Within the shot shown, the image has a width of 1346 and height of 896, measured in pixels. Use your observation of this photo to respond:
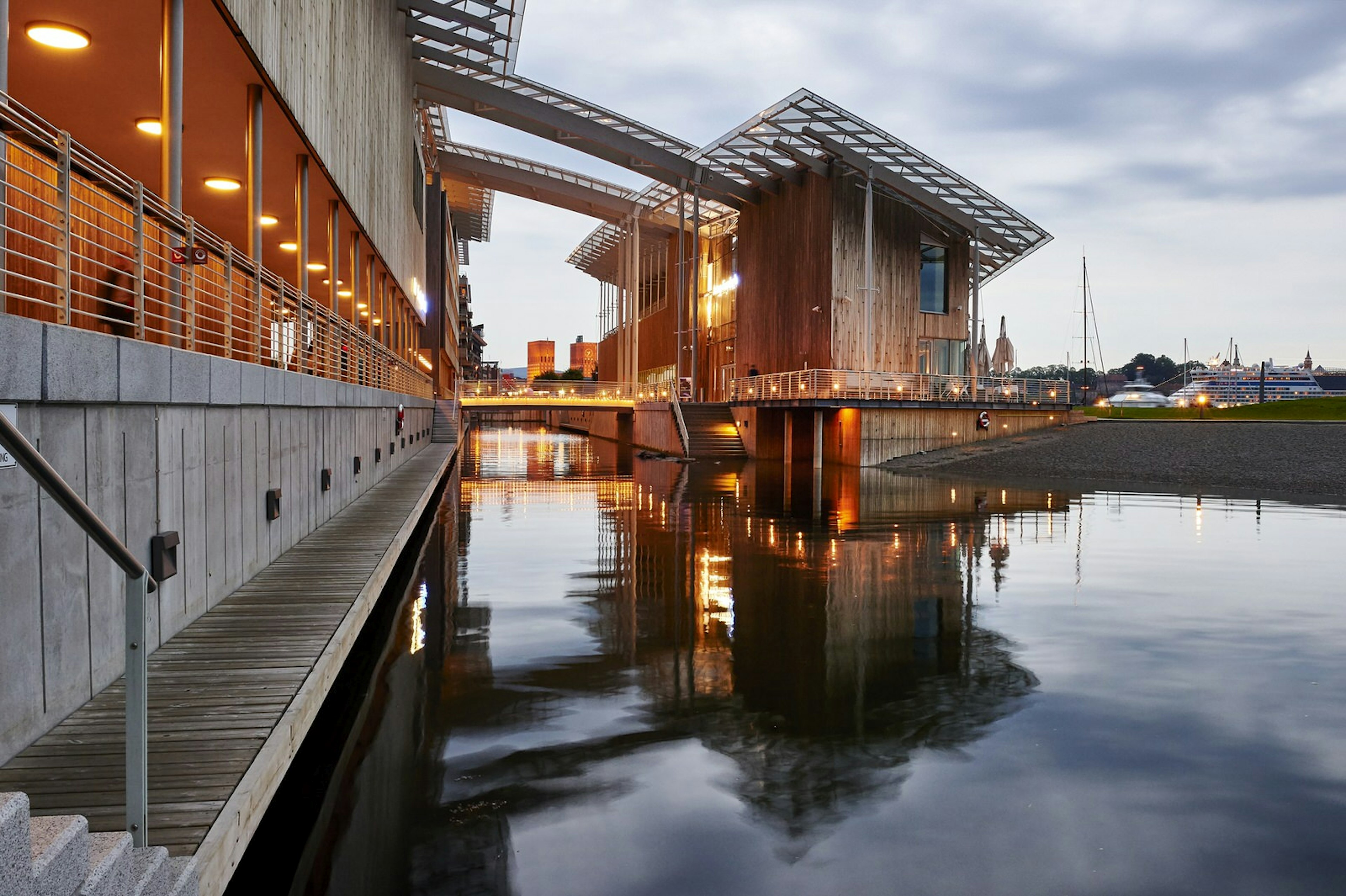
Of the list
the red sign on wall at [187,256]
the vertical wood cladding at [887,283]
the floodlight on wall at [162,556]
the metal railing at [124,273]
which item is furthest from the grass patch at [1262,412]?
the floodlight on wall at [162,556]

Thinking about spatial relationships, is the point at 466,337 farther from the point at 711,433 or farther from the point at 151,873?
the point at 151,873

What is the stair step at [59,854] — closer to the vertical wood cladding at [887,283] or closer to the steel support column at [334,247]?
the steel support column at [334,247]

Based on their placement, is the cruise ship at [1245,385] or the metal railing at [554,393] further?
the cruise ship at [1245,385]

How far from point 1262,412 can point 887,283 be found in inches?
910

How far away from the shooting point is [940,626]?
30.5ft

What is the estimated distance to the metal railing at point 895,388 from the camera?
3409 centimetres

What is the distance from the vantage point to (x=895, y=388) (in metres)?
36.1

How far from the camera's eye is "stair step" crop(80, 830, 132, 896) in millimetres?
2713

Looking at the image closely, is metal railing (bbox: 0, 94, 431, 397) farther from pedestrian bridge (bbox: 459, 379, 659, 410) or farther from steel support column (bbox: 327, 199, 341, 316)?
pedestrian bridge (bbox: 459, 379, 659, 410)

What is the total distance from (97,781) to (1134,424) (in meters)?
37.8

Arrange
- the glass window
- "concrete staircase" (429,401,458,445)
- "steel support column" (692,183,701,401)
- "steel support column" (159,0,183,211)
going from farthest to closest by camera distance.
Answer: "concrete staircase" (429,401,458,445), "steel support column" (692,183,701,401), the glass window, "steel support column" (159,0,183,211)

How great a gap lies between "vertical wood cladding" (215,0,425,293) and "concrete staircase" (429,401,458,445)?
9.34 m

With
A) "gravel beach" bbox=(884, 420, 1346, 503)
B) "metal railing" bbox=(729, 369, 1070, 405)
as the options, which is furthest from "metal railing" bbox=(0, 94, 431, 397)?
"gravel beach" bbox=(884, 420, 1346, 503)

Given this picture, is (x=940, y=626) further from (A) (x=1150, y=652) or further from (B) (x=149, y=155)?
(B) (x=149, y=155)
